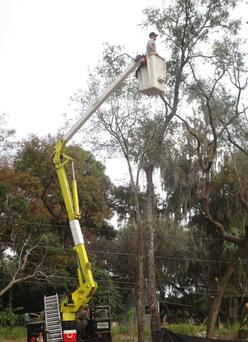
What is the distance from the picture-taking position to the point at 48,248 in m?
21.8

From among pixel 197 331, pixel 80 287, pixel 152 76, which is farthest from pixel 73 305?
pixel 197 331

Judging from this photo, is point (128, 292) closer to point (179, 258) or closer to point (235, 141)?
point (179, 258)

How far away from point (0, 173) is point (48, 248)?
418cm

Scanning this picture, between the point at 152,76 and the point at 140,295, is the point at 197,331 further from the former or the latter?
the point at 152,76

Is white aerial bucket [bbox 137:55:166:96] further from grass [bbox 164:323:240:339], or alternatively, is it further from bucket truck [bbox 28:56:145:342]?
grass [bbox 164:323:240:339]

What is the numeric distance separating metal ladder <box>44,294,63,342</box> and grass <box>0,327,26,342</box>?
→ 979cm

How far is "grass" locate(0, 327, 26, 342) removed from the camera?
1992 centimetres

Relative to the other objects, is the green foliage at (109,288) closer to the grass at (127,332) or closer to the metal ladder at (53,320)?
the grass at (127,332)

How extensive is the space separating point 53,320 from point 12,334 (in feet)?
34.2

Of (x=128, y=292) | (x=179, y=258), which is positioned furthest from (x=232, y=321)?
(x=128, y=292)

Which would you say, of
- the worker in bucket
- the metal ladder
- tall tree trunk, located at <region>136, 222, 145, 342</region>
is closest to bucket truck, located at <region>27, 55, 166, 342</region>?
the metal ladder

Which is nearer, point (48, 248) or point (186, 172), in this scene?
point (48, 248)

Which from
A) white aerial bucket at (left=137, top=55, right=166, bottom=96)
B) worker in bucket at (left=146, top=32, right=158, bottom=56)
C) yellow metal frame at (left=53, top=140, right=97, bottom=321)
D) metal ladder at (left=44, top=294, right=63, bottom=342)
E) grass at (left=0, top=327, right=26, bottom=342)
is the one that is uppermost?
worker in bucket at (left=146, top=32, right=158, bottom=56)

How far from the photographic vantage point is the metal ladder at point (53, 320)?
1065 centimetres
